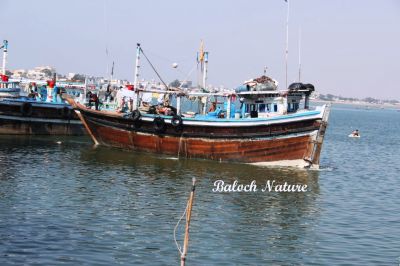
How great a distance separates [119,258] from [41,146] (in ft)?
77.8

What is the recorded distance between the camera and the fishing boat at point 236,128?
3100 cm

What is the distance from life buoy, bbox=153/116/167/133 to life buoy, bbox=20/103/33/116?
12.3m

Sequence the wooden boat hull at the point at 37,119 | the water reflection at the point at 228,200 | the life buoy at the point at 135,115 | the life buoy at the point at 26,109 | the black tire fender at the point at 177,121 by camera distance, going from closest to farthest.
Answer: the water reflection at the point at 228,200
the black tire fender at the point at 177,121
the life buoy at the point at 135,115
the wooden boat hull at the point at 37,119
the life buoy at the point at 26,109

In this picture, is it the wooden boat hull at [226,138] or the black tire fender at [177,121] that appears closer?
the wooden boat hull at [226,138]

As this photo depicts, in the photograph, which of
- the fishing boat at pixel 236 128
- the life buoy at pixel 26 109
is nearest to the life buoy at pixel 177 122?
the fishing boat at pixel 236 128

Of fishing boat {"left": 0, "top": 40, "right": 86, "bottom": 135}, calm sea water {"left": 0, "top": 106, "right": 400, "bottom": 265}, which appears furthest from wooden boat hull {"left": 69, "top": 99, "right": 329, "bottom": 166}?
fishing boat {"left": 0, "top": 40, "right": 86, "bottom": 135}

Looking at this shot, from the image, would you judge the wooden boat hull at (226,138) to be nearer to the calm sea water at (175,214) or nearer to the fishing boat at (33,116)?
the calm sea water at (175,214)

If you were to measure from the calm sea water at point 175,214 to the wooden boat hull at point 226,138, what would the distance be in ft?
2.75

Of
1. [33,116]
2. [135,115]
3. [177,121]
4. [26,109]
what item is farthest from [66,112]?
[177,121]

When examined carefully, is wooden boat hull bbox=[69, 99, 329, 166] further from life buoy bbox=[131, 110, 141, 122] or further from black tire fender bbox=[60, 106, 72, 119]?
black tire fender bbox=[60, 106, 72, 119]

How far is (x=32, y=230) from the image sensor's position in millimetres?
17391

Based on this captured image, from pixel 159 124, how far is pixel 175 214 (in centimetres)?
1391

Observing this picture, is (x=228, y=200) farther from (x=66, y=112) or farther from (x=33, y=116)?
(x=66, y=112)

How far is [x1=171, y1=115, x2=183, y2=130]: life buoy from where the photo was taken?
33.5 m
